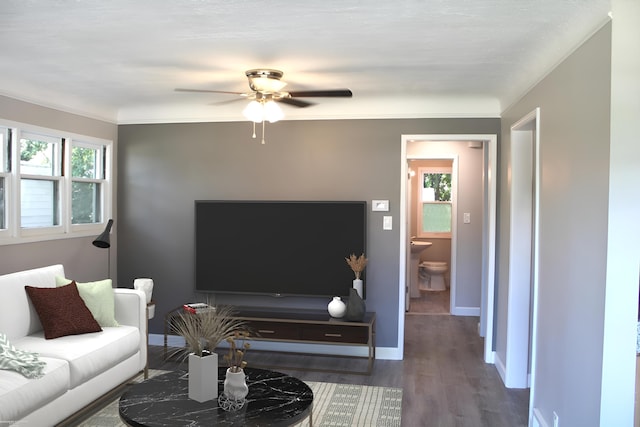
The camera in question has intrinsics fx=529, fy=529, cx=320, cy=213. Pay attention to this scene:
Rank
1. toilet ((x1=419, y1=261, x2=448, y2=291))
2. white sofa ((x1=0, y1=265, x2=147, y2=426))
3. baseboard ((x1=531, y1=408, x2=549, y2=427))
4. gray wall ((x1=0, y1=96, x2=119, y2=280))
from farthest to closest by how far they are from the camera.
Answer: toilet ((x1=419, y1=261, x2=448, y2=291)) → gray wall ((x1=0, y1=96, x2=119, y2=280)) → baseboard ((x1=531, y1=408, x2=549, y2=427)) → white sofa ((x1=0, y1=265, x2=147, y2=426))

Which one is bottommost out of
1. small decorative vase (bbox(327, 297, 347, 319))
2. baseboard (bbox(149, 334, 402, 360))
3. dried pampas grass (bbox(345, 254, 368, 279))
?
baseboard (bbox(149, 334, 402, 360))

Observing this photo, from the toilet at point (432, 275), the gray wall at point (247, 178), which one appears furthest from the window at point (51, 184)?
the toilet at point (432, 275)

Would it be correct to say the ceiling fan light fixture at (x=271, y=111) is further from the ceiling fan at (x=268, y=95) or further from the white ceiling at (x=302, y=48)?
the white ceiling at (x=302, y=48)

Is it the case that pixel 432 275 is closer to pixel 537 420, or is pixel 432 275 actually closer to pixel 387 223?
pixel 387 223

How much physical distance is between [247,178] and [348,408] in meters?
2.51

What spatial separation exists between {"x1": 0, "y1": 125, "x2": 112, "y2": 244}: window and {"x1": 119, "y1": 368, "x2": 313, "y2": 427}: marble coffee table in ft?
6.91

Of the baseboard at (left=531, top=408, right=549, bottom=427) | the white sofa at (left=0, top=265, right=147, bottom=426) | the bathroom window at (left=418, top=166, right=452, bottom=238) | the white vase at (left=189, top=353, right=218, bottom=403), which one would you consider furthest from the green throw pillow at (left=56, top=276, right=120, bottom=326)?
the bathroom window at (left=418, top=166, right=452, bottom=238)

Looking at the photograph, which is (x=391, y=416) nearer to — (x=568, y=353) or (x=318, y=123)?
(x=568, y=353)

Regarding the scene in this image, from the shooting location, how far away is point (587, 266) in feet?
8.39

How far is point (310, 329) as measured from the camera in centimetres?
482

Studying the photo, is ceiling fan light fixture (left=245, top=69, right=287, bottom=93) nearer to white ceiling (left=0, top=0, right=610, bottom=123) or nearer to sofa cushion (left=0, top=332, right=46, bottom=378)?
white ceiling (left=0, top=0, right=610, bottom=123)

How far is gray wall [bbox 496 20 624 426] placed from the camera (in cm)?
240

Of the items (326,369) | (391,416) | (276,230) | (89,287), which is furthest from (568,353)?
(89,287)

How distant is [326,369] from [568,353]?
8.13 feet
